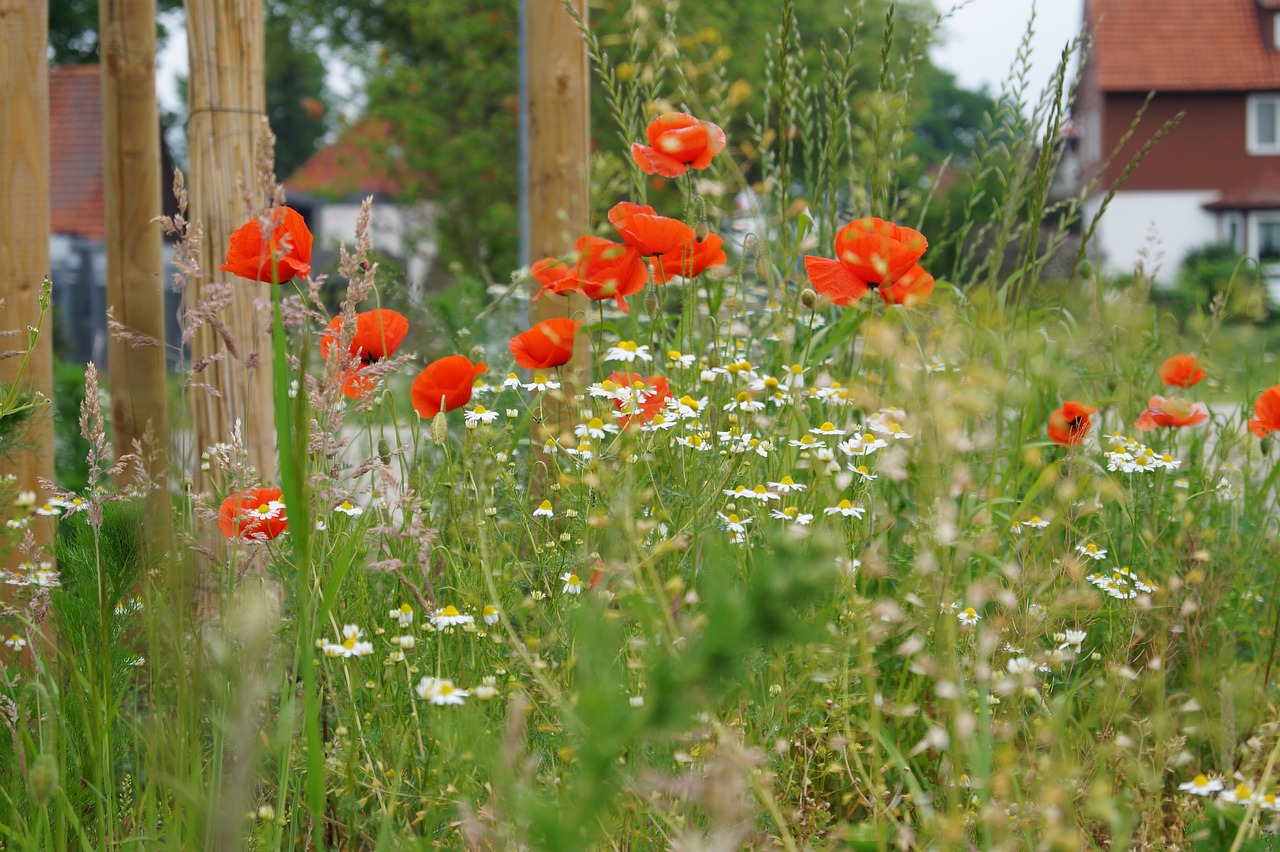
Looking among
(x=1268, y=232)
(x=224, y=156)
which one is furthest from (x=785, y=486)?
(x=1268, y=232)

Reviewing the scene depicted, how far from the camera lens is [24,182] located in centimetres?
299

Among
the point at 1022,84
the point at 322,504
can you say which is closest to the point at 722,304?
the point at 1022,84

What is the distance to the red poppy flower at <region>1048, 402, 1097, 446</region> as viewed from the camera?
2.20 metres

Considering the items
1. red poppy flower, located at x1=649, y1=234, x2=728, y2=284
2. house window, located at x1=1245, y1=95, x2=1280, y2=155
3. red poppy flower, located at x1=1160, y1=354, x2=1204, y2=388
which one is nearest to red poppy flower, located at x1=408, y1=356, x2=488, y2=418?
red poppy flower, located at x1=649, y1=234, x2=728, y2=284

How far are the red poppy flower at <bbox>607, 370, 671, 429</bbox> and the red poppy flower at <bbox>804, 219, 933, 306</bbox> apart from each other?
12.9 inches

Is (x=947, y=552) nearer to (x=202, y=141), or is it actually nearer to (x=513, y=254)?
(x=202, y=141)

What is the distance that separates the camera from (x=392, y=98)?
62.5ft

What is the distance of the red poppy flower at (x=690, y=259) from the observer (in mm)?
2098

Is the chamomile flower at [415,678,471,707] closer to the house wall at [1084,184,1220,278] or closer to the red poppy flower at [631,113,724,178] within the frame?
the red poppy flower at [631,113,724,178]

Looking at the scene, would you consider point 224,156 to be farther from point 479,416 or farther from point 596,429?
point 596,429

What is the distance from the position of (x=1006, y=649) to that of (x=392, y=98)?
61.0ft

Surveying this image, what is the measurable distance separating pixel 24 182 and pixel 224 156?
Result: 0.52 m

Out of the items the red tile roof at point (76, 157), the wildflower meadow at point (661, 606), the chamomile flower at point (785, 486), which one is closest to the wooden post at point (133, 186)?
the wildflower meadow at point (661, 606)

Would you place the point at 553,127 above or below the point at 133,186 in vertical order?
above
